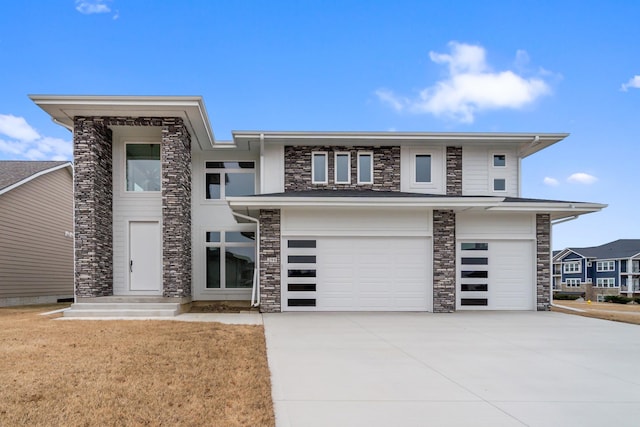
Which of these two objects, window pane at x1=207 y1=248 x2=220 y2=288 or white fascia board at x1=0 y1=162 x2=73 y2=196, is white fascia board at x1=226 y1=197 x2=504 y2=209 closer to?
window pane at x1=207 y1=248 x2=220 y2=288

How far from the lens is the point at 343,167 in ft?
42.7

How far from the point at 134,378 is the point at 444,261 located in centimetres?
872

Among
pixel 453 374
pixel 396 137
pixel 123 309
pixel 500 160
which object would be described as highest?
pixel 396 137

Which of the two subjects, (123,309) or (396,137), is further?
(396,137)

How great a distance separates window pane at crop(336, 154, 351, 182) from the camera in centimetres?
1296

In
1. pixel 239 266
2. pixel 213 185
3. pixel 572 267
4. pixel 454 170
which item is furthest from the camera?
pixel 572 267

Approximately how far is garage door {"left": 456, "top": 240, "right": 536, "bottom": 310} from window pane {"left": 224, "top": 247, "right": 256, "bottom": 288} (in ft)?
22.5

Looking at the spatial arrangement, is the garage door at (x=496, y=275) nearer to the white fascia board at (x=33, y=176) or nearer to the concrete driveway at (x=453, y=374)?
the concrete driveway at (x=453, y=374)

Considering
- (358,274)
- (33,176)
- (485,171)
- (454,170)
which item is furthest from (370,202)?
(33,176)

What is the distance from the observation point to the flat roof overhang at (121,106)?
1027cm

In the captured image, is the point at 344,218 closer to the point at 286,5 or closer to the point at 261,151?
the point at 261,151

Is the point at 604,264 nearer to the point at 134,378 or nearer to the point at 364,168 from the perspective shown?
the point at 364,168

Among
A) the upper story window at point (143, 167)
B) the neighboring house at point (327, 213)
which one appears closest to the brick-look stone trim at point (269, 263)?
the neighboring house at point (327, 213)

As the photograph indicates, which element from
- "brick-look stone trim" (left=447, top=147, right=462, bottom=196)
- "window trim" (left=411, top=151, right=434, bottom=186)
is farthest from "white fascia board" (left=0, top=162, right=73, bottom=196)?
"brick-look stone trim" (left=447, top=147, right=462, bottom=196)
